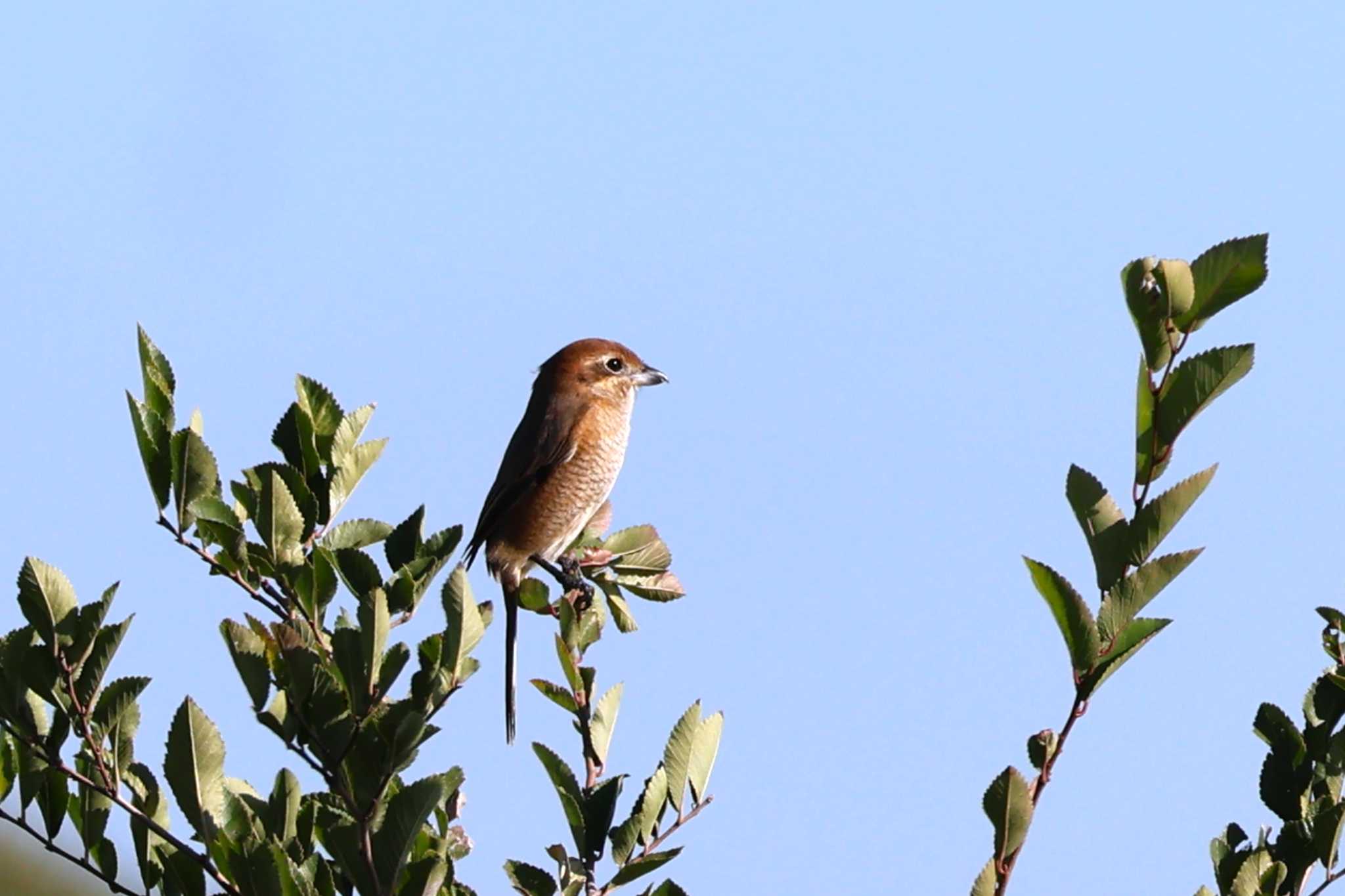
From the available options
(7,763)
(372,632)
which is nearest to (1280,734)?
(372,632)

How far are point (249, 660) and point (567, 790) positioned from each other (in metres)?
0.66

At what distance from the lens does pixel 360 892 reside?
2.73 meters

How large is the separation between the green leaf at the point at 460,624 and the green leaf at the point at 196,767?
1.33 feet

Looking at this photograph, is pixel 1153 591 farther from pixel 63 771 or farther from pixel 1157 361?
pixel 63 771

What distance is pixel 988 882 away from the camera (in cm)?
271

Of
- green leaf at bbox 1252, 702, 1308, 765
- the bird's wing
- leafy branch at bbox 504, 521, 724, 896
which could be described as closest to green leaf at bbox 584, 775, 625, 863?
leafy branch at bbox 504, 521, 724, 896

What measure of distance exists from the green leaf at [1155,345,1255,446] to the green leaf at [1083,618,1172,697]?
259 mm

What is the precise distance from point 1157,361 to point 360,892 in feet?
4.72

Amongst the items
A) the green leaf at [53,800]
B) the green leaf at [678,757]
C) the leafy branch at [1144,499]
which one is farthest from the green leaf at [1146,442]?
the green leaf at [53,800]

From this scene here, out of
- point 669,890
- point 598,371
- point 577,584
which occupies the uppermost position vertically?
point 598,371

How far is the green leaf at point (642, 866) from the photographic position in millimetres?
3031

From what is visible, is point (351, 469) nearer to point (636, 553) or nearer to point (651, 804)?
point (651, 804)

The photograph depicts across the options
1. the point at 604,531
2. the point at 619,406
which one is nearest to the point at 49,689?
the point at 604,531

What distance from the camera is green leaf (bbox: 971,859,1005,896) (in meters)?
2.71
